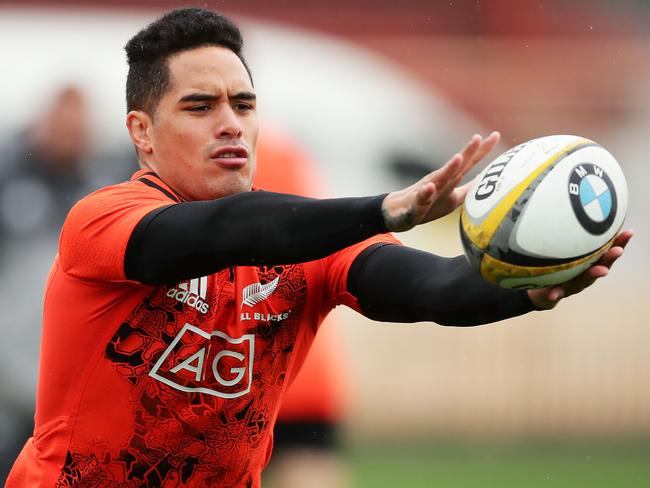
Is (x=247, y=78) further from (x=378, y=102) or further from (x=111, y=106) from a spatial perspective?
(x=378, y=102)

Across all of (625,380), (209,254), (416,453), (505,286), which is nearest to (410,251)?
(505,286)

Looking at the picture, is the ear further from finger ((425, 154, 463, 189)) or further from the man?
finger ((425, 154, 463, 189))

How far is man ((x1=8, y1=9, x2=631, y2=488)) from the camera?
3.89m

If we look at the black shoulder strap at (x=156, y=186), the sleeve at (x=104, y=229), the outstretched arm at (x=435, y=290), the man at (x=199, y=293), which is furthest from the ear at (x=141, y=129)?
the outstretched arm at (x=435, y=290)

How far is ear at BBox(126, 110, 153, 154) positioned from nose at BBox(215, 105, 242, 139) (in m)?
0.37

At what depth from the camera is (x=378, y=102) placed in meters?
12.1

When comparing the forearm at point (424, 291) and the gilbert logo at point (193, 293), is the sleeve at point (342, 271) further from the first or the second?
the gilbert logo at point (193, 293)

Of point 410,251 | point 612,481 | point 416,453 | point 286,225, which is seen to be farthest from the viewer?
point 416,453

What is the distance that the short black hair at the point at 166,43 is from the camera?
15.8 ft

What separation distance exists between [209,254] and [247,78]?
1.14 meters

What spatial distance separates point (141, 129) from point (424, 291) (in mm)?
1368

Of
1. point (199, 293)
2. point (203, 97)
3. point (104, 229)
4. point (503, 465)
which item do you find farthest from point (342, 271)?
point (503, 465)

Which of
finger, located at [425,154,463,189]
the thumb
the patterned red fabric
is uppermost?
finger, located at [425,154,463,189]

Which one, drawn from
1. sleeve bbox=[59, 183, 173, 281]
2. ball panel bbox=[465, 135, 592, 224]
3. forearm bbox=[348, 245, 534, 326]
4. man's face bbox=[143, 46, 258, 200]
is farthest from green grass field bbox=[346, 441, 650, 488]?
ball panel bbox=[465, 135, 592, 224]
